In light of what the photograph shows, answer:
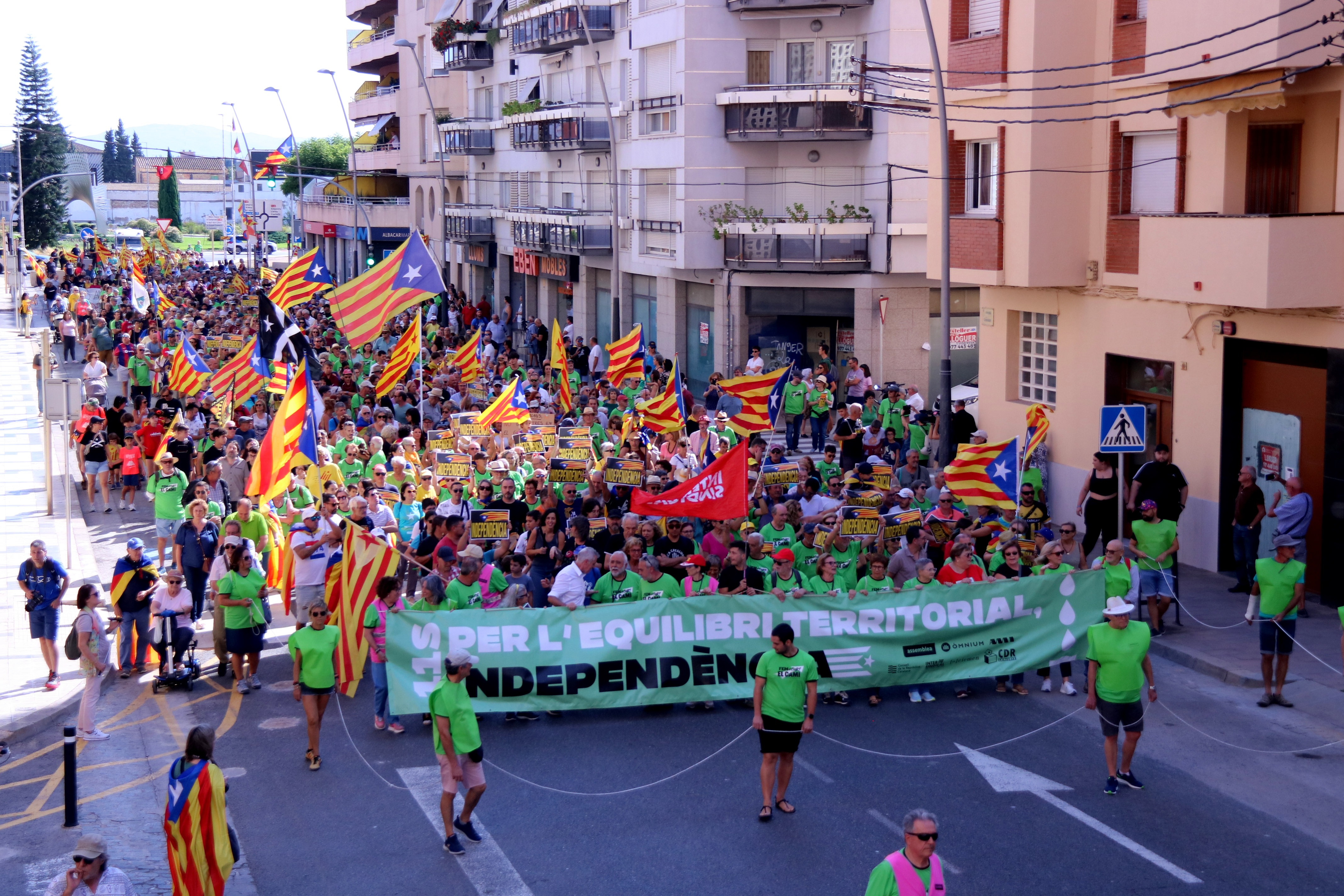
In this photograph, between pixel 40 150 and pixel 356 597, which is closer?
pixel 356 597

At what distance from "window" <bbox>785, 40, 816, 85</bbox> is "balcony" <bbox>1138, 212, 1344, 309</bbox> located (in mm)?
17989

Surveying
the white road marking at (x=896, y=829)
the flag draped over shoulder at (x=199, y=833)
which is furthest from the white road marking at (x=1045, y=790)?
the flag draped over shoulder at (x=199, y=833)

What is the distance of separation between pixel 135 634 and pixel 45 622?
2.95ft

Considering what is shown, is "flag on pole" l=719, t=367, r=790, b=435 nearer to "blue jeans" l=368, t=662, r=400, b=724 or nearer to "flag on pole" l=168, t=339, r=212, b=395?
"blue jeans" l=368, t=662, r=400, b=724

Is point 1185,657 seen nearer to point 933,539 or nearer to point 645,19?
point 933,539

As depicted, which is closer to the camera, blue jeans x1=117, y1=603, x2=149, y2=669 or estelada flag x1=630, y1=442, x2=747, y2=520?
blue jeans x1=117, y1=603, x2=149, y2=669

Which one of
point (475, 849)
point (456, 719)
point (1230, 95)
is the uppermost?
point (1230, 95)

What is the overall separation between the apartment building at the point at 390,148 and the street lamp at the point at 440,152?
203 millimetres

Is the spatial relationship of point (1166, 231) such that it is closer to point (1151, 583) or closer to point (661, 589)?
point (1151, 583)

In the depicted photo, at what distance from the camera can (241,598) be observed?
14.4 m

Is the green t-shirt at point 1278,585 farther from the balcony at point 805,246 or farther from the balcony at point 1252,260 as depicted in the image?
the balcony at point 805,246

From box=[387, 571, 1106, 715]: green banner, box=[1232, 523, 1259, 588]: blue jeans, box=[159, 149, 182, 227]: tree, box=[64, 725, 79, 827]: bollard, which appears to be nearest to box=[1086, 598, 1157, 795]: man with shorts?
box=[387, 571, 1106, 715]: green banner

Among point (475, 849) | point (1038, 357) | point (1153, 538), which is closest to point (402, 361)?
point (1038, 357)

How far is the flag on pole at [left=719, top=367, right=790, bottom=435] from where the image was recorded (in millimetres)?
21156
